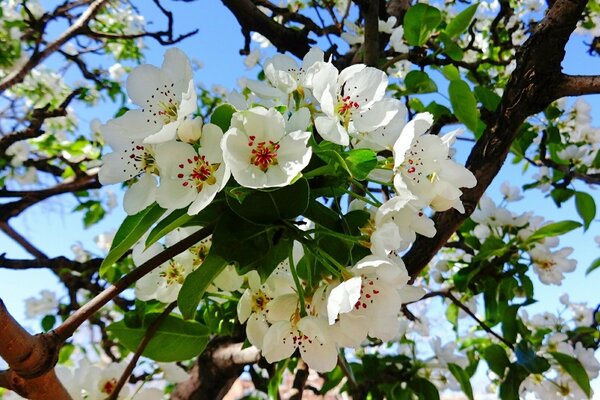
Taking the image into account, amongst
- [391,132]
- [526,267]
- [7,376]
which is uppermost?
[526,267]

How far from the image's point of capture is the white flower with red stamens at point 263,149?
1.94 feet

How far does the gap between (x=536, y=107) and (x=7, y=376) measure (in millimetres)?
909

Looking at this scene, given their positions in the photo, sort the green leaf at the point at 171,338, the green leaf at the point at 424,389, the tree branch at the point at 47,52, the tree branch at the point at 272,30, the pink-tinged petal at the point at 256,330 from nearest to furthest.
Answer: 1. the pink-tinged petal at the point at 256,330
2. the green leaf at the point at 171,338
3. the green leaf at the point at 424,389
4. the tree branch at the point at 272,30
5. the tree branch at the point at 47,52

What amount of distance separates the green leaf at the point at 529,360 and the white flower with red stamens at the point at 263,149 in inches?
38.7

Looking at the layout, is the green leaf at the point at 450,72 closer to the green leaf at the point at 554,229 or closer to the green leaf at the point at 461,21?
the green leaf at the point at 461,21

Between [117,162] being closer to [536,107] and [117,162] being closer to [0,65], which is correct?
[536,107]

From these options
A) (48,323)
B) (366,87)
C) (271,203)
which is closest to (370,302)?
(271,203)

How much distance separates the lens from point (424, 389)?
136cm

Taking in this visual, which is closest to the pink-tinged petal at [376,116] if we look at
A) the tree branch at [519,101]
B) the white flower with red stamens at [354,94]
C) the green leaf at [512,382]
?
the white flower with red stamens at [354,94]

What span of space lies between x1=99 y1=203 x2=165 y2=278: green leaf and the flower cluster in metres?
0.01

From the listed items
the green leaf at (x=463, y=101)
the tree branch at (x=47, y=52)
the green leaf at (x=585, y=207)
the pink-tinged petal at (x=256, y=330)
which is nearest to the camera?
the pink-tinged petal at (x=256, y=330)

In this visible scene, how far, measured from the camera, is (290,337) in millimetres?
671

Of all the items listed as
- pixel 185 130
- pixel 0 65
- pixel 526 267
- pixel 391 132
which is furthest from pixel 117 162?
pixel 0 65

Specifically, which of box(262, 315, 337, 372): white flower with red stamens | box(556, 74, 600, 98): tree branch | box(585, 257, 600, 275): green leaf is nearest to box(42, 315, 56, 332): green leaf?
box(262, 315, 337, 372): white flower with red stamens
